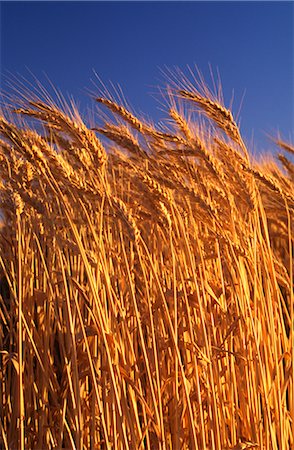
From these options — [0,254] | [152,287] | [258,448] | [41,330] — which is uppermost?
[0,254]

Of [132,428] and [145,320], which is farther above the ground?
[145,320]

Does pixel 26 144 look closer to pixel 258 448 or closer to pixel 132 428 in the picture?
pixel 132 428

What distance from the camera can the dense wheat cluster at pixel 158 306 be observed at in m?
1.57

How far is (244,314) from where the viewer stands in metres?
1.73

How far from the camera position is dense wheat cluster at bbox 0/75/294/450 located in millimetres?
1565

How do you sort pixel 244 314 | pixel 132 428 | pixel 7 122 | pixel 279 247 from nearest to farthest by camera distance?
pixel 132 428 → pixel 244 314 → pixel 7 122 → pixel 279 247

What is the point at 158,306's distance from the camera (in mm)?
1751

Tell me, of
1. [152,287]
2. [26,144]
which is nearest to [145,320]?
[152,287]

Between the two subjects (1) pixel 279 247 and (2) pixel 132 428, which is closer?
(2) pixel 132 428

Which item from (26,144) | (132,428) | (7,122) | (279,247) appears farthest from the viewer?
(279,247)

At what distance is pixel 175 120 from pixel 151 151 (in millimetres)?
164

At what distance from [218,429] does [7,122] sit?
3.61 feet

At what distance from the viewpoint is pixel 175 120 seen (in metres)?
2.02

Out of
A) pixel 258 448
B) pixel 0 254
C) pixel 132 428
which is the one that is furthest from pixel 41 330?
pixel 258 448
